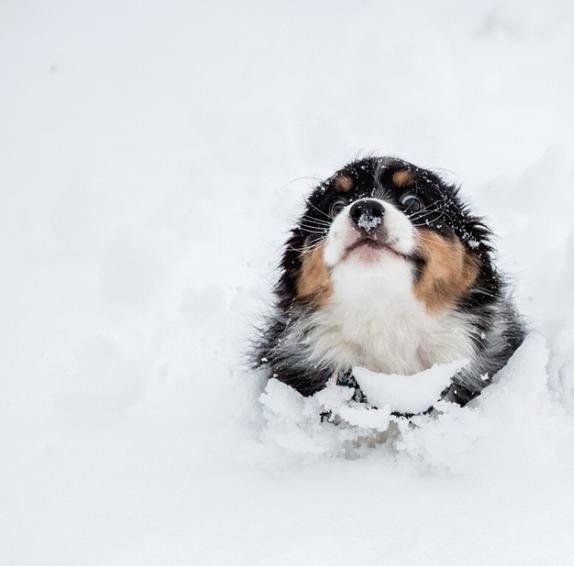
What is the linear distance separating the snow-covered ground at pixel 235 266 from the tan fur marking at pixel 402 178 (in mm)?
771

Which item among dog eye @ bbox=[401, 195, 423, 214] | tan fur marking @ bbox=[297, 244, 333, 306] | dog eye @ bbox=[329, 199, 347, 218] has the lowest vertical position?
tan fur marking @ bbox=[297, 244, 333, 306]

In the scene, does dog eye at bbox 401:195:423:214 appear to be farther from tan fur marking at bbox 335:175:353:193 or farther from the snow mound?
the snow mound

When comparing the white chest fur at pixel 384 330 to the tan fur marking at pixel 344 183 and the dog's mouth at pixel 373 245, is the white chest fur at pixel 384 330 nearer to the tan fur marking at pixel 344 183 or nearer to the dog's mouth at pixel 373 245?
the dog's mouth at pixel 373 245

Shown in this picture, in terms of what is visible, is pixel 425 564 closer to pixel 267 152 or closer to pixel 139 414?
pixel 139 414

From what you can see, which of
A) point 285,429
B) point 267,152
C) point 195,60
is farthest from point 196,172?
point 285,429

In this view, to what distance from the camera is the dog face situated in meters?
2.36

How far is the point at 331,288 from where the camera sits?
254 centimetres

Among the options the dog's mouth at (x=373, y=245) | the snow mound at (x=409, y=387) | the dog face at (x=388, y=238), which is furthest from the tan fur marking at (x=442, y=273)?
the snow mound at (x=409, y=387)

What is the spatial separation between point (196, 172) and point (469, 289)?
2.52m

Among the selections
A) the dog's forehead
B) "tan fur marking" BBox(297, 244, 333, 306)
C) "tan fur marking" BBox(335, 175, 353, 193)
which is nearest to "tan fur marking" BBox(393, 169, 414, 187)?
the dog's forehead

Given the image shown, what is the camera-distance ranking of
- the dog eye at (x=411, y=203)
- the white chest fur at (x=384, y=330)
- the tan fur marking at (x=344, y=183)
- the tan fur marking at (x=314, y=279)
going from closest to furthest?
1. the white chest fur at (x=384, y=330)
2. the tan fur marking at (x=314, y=279)
3. the dog eye at (x=411, y=203)
4. the tan fur marking at (x=344, y=183)

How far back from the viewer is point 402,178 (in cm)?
277

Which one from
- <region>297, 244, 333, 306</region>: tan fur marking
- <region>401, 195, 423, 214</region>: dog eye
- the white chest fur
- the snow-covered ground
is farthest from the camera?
<region>401, 195, 423, 214</region>: dog eye

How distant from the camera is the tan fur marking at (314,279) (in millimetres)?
2578
